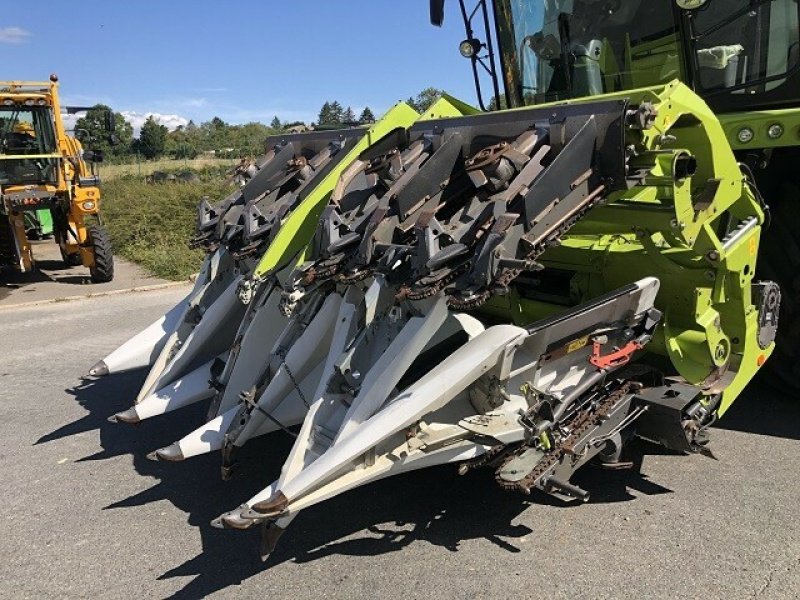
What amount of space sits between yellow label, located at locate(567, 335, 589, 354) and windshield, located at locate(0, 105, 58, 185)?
8.94 metres

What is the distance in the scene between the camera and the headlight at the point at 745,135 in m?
3.40

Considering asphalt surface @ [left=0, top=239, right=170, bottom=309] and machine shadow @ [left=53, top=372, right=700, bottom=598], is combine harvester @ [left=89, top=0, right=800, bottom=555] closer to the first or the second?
machine shadow @ [left=53, top=372, right=700, bottom=598]

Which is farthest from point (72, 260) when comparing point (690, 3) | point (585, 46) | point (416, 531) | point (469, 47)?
point (690, 3)

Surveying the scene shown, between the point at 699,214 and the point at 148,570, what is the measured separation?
2.62 metres

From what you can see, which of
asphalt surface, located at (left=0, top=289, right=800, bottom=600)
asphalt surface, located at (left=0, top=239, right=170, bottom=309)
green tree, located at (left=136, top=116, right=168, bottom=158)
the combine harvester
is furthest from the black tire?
green tree, located at (left=136, top=116, right=168, bottom=158)

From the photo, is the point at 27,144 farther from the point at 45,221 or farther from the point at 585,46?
the point at 585,46

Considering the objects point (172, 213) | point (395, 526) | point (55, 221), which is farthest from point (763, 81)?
point (172, 213)

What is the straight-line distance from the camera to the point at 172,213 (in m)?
12.9

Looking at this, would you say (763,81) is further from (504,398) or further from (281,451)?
(281,451)

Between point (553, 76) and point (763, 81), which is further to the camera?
point (553, 76)

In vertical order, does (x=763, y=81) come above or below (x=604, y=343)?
above

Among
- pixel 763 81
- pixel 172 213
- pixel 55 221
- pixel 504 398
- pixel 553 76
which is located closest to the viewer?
pixel 504 398

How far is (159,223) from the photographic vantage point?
12.6 metres

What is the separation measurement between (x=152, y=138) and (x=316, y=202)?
52.3 m
